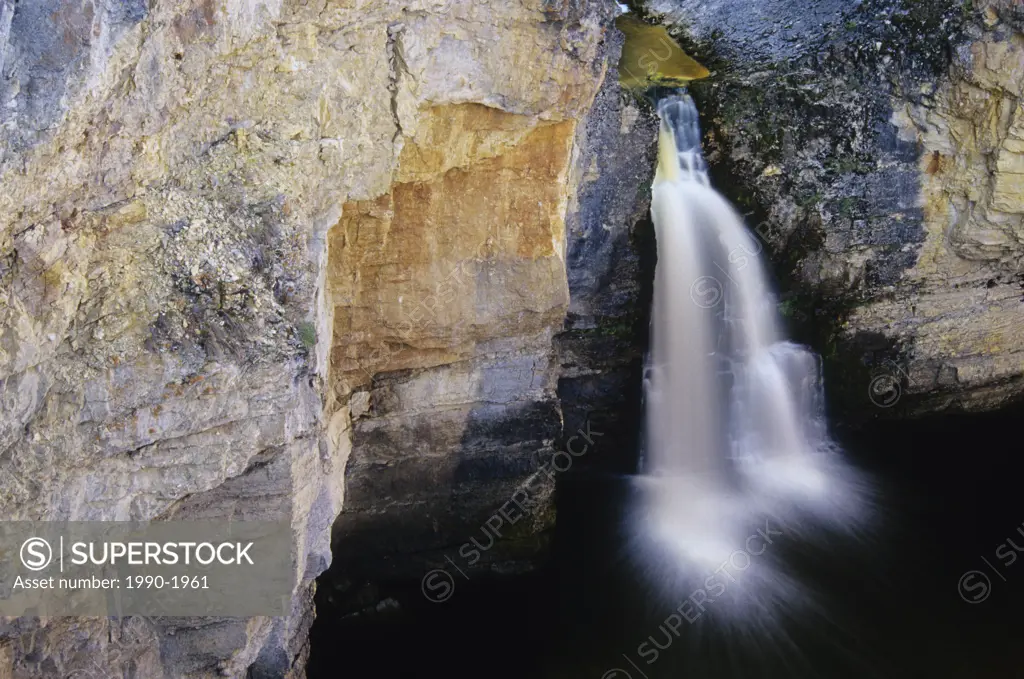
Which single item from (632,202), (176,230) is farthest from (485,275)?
(176,230)

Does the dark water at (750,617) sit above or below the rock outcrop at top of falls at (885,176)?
below

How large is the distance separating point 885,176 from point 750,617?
4.77m

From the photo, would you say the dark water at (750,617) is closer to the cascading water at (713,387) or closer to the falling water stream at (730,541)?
the falling water stream at (730,541)

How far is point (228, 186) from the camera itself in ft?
15.6

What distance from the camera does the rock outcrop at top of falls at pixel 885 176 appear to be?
8.71 metres

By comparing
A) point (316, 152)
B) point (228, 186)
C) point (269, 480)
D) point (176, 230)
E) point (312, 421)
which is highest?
point (316, 152)

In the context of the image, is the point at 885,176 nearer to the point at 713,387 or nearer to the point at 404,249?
the point at 713,387

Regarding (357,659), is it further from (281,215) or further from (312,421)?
(281,215)

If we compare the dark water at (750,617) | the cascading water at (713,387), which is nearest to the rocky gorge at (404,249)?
the cascading water at (713,387)

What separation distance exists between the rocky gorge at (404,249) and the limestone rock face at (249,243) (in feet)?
0.06

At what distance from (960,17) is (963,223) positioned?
2130 millimetres

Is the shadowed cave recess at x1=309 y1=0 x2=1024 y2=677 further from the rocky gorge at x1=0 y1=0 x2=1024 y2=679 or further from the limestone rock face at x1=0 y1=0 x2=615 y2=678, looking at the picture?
the limestone rock face at x1=0 y1=0 x2=615 y2=678

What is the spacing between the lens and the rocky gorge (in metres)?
4.18

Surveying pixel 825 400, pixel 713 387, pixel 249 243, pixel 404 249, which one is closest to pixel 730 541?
pixel 713 387
